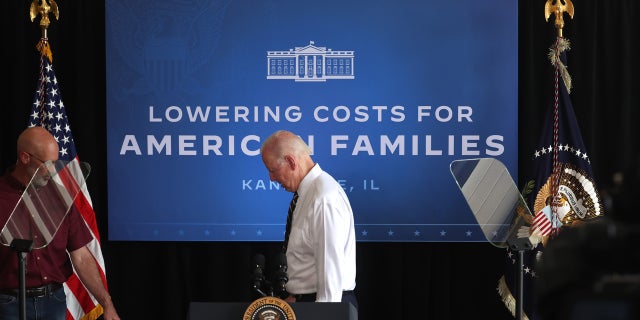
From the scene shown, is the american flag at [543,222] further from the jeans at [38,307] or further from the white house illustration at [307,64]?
the jeans at [38,307]

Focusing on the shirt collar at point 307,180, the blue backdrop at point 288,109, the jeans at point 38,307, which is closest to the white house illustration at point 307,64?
the blue backdrop at point 288,109

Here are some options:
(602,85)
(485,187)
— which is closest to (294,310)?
(485,187)

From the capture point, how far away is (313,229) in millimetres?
3752

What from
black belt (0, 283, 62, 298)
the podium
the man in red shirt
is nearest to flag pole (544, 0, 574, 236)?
the podium

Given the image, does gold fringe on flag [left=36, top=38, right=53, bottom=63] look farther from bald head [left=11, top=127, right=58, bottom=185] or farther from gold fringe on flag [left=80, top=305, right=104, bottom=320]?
gold fringe on flag [left=80, top=305, right=104, bottom=320]

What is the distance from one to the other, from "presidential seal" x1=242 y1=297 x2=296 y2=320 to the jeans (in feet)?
4.81

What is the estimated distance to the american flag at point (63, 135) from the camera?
5129 mm

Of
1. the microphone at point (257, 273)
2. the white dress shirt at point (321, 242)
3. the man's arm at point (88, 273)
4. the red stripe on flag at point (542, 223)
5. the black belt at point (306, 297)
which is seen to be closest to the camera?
the microphone at point (257, 273)

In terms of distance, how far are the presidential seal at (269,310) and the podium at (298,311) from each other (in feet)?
0.25

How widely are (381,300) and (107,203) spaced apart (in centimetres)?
192

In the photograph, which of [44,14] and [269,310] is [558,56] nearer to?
[269,310]

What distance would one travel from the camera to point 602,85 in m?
5.46

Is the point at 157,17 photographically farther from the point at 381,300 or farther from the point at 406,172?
the point at 381,300

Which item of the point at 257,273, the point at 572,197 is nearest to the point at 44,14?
the point at 257,273
